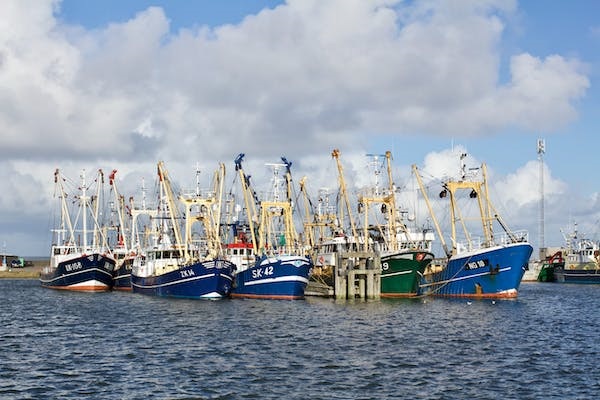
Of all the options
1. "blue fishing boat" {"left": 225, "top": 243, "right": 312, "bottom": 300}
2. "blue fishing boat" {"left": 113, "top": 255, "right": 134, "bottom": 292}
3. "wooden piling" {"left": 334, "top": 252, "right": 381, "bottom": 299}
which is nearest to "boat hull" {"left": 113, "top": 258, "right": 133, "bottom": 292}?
"blue fishing boat" {"left": 113, "top": 255, "right": 134, "bottom": 292}

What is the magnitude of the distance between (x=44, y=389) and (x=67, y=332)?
22.3 m

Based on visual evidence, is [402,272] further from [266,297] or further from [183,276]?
[183,276]

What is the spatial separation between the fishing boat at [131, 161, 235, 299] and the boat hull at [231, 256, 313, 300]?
266 centimetres

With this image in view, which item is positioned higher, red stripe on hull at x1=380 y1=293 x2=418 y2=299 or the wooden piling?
the wooden piling

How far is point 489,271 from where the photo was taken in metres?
86.2

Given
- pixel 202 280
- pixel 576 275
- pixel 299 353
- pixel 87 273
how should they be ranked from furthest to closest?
pixel 576 275 < pixel 87 273 < pixel 202 280 < pixel 299 353

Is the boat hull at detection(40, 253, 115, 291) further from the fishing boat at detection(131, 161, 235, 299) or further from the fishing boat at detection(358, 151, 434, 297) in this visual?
the fishing boat at detection(358, 151, 434, 297)

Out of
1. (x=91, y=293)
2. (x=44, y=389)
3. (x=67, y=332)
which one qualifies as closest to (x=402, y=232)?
(x=91, y=293)

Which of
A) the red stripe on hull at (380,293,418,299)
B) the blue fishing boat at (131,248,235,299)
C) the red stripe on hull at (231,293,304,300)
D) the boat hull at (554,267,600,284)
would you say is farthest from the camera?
the boat hull at (554,267,600,284)

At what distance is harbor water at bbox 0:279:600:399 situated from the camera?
35312mm

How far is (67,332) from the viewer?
56750 mm

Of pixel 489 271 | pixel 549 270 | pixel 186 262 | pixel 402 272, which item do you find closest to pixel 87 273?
pixel 186 262

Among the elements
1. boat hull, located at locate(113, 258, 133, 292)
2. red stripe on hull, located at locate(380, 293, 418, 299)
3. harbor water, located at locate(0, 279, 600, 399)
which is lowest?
harbor water, located at locate(0, 279, 600, 399)

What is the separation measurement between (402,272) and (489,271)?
9622 mm
